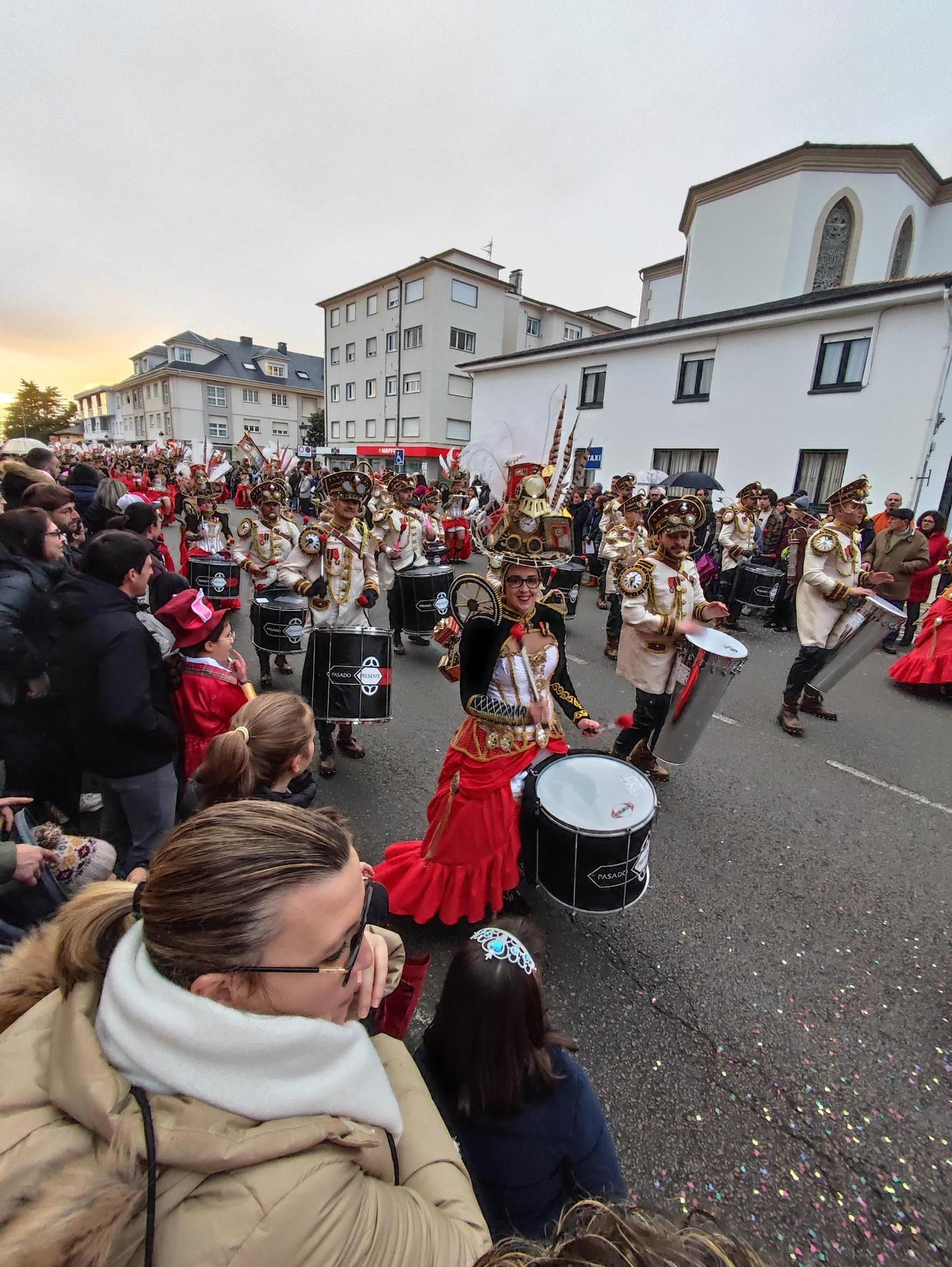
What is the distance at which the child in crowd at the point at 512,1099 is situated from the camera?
1497 millimetres

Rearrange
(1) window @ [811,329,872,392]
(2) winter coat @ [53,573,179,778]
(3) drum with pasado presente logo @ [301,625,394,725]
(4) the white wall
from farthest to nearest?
(1) window @ [811,329,872,392] < (4) the white wall < (3) drum with pasado presente logo @ [301,625,394,725] < (2) winter coat @ [53,573,179,778]

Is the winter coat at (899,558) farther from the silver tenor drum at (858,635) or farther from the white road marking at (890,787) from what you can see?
the white road marking at (890,787)

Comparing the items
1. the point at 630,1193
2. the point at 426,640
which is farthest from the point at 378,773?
the point at 426,640

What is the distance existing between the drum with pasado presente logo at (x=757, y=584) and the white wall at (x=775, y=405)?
5013 mm

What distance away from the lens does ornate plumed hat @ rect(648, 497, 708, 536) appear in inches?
186

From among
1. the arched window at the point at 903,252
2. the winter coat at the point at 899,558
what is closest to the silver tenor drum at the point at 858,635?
the winter coat at the point at 899,558

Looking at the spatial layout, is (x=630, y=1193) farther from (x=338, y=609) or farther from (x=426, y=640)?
(x=426, y=640)

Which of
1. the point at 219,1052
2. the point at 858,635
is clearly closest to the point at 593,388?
the point at 858,635

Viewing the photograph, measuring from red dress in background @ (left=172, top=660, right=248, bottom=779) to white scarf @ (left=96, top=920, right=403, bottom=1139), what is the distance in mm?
2467

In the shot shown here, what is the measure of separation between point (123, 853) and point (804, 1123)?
11.5ft

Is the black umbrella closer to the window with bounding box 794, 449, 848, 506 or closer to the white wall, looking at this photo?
the white wall

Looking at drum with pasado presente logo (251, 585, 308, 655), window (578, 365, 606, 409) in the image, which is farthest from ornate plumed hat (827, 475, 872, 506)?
window (578, 365, 606, 409)

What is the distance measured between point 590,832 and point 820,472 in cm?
1762

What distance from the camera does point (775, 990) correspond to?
2.98 m
